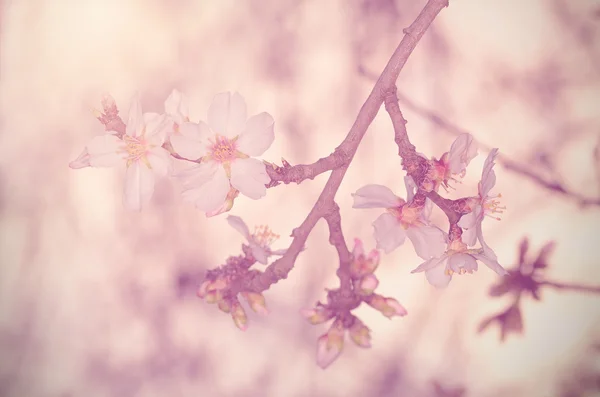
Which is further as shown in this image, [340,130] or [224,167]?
[340,130]

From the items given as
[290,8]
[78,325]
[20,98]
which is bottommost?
[78,325]

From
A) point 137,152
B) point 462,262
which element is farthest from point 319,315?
point 137,152

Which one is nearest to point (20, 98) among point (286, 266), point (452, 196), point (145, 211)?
point (145, 211)

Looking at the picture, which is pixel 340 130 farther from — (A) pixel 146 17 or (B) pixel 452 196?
(A) pixel 146 17

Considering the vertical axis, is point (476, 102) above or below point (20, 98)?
above

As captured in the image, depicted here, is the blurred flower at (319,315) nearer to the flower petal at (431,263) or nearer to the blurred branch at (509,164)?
the flower petal at (431,263)

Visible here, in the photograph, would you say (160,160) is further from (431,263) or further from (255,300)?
(431,263)

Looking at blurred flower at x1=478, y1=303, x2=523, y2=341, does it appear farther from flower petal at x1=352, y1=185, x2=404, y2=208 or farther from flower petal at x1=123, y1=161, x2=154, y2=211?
flower petal at x1=123, y1=161, x2=154, y2=211
